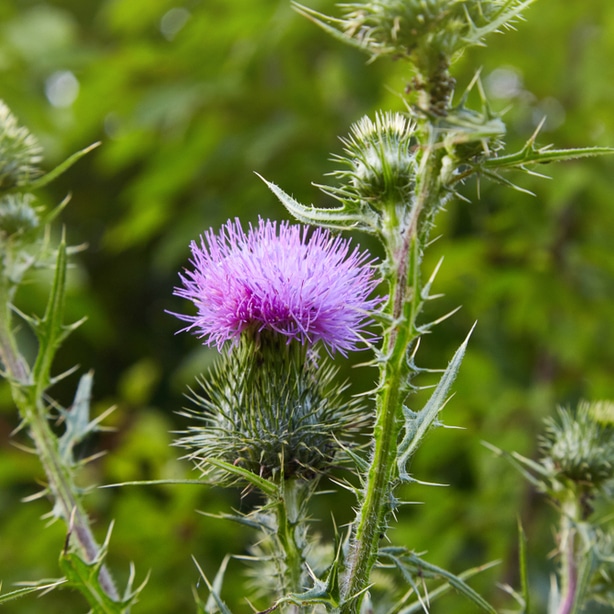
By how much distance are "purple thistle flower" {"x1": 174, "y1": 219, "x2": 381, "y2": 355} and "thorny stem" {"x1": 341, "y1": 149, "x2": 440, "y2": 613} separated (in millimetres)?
377

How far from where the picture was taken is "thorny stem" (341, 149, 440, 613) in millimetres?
1373

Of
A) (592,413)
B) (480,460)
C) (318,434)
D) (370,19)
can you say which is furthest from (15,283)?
(480,460)

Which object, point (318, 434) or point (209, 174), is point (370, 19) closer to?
point (318, 434)

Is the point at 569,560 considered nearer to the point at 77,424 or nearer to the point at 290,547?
the point at 290,547

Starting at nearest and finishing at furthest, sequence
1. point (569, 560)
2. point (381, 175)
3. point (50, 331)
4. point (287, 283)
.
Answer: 1. point (381, 175)
2. point (287, 283)
3. point (50, 331)
4. point (569, 560)

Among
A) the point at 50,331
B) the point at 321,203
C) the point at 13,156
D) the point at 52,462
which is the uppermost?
the point at 321,203

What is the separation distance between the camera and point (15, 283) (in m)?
Answer: 2.15

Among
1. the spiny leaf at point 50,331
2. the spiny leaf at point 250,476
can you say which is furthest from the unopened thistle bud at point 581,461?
the spiny leaf at point 50,331

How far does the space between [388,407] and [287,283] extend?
53cm

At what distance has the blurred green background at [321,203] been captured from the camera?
14.2ft

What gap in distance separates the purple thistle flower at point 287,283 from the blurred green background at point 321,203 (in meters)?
2.41

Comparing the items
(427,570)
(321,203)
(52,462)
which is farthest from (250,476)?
(321,203)

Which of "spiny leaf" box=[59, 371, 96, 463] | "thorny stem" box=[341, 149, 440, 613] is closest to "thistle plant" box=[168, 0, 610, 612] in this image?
"thorny stem" box=[341, 149, 440, 613]

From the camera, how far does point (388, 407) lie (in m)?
1.40
